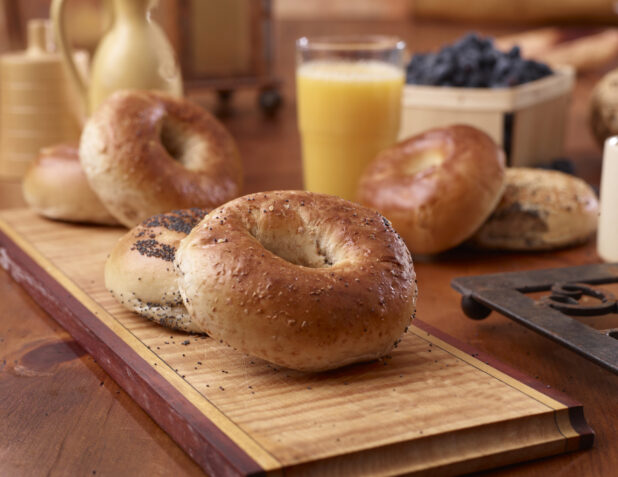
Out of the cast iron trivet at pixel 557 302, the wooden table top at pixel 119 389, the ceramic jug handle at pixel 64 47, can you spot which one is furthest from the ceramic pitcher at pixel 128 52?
the cast iron trivet at pixel 557 302

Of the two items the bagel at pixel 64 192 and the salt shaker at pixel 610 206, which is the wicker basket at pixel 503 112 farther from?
the bagel at pixel 64 192

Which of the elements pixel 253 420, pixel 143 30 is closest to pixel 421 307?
pixel 253 420

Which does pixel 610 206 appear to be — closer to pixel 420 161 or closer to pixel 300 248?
pixel 420 161

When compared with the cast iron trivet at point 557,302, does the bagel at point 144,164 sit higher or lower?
higher

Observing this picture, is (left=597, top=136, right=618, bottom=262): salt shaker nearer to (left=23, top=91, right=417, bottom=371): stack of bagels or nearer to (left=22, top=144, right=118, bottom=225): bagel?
(left=23, top=91, right=417, bottom=371): stack of bagels

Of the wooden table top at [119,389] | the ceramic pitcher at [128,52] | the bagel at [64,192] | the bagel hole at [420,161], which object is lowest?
the wooden table top at [119,389]

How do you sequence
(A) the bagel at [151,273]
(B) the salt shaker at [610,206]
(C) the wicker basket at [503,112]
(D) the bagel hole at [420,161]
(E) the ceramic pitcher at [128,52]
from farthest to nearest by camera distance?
(C) the wicker basket at [503,112] < (E) the ceramic pitcher at [128,52] < (D) the bagel hole at [420,161] < (B) the salt shaker at [610,206] < (A) the bagel at [151,273]

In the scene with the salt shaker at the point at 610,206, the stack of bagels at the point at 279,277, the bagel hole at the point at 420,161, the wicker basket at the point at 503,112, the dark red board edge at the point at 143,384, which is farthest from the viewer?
the wicker basket at the point at 503,112

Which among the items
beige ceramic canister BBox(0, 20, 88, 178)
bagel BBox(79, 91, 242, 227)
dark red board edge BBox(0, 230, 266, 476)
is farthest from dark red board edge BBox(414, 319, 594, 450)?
beige ceramic canister BBox(0, 20, 88, 178)
